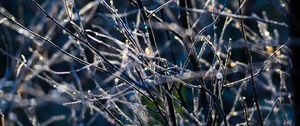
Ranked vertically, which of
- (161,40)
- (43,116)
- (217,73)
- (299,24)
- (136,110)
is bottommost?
(43,116)

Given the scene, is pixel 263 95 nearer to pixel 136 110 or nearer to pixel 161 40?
pixel 161 40

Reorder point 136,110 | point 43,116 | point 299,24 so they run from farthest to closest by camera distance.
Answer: point 43,116 < point 136,110 < point 299,24

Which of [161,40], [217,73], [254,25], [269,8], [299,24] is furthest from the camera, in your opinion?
[161,40]

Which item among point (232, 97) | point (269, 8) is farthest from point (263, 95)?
point (269, 8)

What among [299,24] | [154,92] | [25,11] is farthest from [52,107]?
[299,24]

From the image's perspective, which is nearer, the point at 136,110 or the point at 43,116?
the point at 136,110

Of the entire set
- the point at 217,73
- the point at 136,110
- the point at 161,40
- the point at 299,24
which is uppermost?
the point at 299,24

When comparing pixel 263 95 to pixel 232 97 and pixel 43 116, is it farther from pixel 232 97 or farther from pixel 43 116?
pixel 43 116

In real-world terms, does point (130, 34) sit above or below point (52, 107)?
above

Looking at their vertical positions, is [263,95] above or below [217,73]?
below
